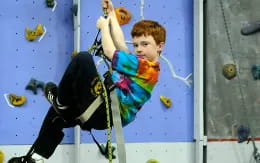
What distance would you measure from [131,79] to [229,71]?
5.18 ft

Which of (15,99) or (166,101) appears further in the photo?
(166,101)

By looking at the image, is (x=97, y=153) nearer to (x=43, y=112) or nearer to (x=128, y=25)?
(x=43, y=112)

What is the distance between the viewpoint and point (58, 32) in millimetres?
3230

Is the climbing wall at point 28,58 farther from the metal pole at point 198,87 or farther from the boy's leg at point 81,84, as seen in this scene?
the boy's leg at point 81,84

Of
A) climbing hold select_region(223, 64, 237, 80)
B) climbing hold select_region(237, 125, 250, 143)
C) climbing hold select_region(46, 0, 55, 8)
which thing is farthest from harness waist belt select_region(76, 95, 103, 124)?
climbing hold select_region(237, 125, 250, 143)

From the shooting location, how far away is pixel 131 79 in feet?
6.98

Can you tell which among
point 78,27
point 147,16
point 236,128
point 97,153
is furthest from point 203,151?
point 78,27

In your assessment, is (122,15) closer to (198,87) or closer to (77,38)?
(77,38)

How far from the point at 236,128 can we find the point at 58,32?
59.0 inches

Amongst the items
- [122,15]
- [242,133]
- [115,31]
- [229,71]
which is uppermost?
[122,15]

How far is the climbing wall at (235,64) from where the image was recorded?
3.49 metres

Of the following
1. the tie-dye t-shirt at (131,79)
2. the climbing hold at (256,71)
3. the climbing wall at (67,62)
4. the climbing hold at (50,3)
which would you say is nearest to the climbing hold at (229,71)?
the climbing hold at (256,71)

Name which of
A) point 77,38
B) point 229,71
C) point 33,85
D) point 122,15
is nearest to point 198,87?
point 229,71

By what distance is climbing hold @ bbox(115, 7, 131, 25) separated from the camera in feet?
10.9
